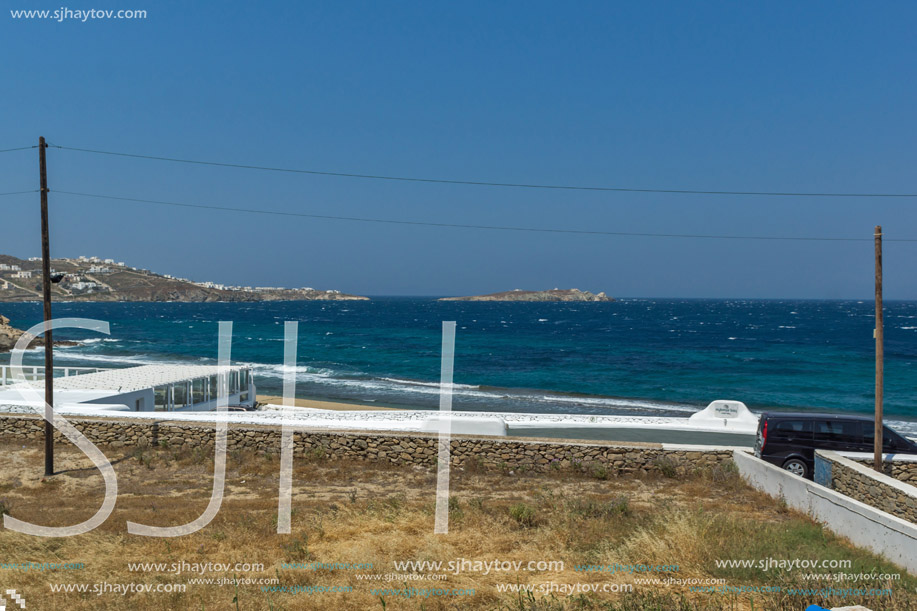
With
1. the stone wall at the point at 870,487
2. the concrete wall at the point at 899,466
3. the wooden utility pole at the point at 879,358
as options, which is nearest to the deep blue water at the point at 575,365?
the concrete wall at the point at 899,466

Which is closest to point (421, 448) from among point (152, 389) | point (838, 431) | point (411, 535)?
point (411, 535)

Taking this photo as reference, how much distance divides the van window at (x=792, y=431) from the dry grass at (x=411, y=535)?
1487 millimetres

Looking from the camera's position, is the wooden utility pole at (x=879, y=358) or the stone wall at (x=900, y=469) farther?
the stone wall at (x=900, y=469)

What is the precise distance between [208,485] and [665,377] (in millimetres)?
43686

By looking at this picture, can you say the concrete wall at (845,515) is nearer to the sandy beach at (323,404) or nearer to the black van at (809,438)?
the black van at (809,438)

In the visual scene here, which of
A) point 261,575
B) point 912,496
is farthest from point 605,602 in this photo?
point 912,496

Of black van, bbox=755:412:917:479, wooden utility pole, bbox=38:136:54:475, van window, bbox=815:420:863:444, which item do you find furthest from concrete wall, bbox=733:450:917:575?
wooden utility pole, bbox=38:136:54:475

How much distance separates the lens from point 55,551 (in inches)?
380

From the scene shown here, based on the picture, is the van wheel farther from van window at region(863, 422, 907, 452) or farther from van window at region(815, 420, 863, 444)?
van window at region(863, 422, 907, 452)

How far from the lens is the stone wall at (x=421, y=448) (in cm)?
1545

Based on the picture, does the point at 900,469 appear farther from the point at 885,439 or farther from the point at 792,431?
the point at 792,431

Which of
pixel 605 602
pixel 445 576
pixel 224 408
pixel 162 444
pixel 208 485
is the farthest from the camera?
pixel 224 408

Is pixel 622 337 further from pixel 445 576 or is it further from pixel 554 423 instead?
pixel 445 576

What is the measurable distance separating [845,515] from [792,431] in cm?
428
